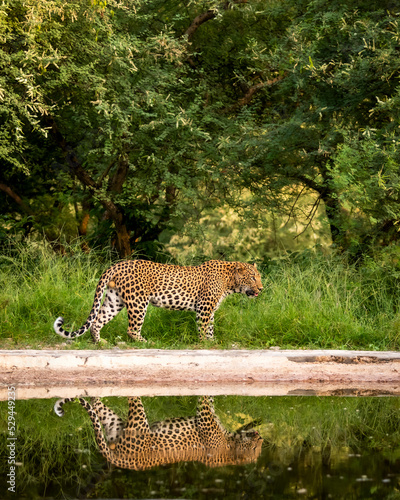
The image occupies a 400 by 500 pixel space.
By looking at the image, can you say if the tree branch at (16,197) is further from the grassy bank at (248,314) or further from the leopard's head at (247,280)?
the leopard's head at (247,280)

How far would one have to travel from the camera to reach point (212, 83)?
17.5 metres

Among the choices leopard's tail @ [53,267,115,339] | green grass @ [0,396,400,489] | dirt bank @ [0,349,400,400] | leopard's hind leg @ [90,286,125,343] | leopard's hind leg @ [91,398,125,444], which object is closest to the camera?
green grass @ [0,396,400,489]

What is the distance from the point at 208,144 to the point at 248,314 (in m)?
6.11

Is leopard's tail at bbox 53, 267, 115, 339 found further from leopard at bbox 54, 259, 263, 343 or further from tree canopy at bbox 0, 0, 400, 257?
tree canopy at bbox 0, 0, 400, 257

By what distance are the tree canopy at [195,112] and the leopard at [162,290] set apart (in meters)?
2.85

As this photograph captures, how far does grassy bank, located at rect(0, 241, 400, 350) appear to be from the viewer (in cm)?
995

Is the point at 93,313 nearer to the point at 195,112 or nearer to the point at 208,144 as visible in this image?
the point at 208,144

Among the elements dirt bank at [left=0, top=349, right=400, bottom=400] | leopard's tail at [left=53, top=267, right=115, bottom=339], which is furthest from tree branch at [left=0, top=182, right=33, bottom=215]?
dirt bank at [left=0, top=349, right=400, bottom=400]

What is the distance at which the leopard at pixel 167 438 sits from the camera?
5.79 m

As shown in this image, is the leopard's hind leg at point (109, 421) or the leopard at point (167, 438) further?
the leopard's hind leg at point (109, 421)

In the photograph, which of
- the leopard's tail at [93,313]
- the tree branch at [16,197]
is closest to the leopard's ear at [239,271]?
the leopard's tail at [93,313]

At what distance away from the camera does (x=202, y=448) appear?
20.0 feet

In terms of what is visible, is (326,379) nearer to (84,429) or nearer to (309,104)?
(84,429)

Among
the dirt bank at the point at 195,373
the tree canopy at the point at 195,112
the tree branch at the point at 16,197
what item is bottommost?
the dirt bank at the point at 195,373
